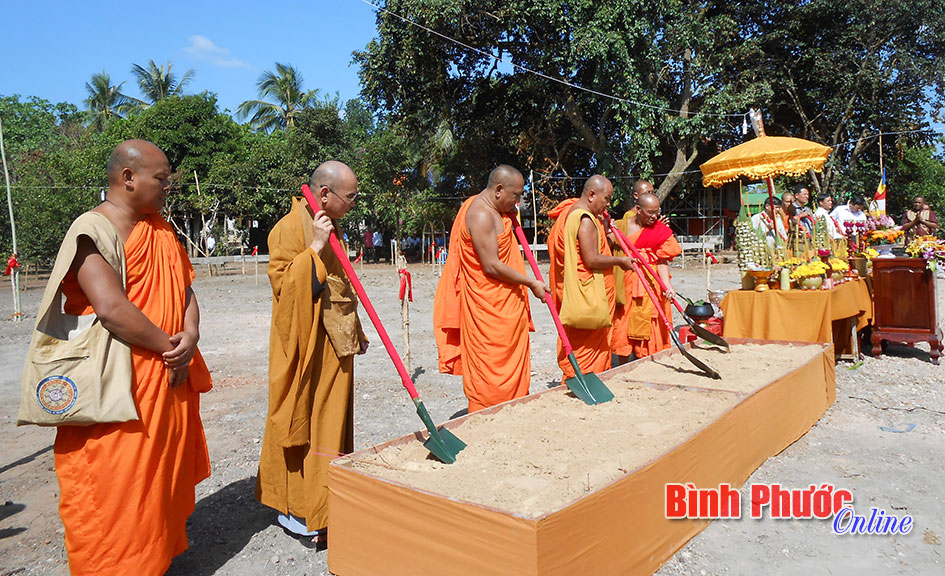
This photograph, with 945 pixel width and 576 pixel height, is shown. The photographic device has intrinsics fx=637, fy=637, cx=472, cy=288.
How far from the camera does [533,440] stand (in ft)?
10.4

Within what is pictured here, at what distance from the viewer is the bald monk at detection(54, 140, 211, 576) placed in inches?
95.9

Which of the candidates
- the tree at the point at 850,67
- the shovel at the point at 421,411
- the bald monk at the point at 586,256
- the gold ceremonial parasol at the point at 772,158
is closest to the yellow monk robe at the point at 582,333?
the bald monk at the point at 586,256

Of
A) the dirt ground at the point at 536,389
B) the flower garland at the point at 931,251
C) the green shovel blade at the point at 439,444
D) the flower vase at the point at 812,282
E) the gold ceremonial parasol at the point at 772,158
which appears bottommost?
the dirt ground at the point at 536,389

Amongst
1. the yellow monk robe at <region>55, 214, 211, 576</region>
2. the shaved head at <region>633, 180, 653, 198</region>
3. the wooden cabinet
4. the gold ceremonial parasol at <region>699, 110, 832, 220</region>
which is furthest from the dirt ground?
the gold ceremonial parasol at <region>699, 110, 832, 220</region>

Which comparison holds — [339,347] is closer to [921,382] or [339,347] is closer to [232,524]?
[232,524]

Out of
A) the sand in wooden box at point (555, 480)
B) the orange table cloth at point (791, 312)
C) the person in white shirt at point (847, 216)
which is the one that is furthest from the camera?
the person in white shirt at point (847, 216)

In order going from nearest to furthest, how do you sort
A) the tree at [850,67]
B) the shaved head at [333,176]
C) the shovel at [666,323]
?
the shaved head at [333,176] < the shovel at [666,323] < the tree at [850,67]

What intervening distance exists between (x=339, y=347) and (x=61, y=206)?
22.4 m

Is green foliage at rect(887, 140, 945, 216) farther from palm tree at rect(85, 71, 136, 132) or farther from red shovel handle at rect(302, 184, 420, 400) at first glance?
palm tree at rect(85, 71, 136, 132)

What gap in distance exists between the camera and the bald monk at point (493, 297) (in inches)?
156

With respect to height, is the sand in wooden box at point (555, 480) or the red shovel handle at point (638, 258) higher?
the red shovel handle at point (638, 258)

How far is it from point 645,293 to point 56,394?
15.2 feet

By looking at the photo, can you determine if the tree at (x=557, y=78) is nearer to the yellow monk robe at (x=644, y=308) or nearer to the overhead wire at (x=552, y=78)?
the overhead wire at (x=552, y=78)

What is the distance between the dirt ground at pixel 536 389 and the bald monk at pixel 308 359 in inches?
12.2
